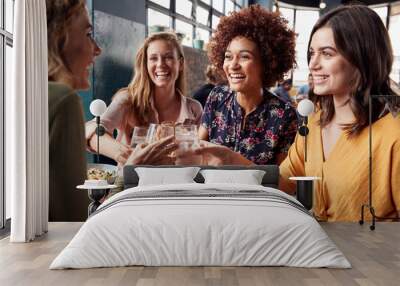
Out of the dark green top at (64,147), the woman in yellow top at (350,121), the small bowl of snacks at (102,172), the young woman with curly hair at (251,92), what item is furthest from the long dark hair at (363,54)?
the dark green top at (64,147)

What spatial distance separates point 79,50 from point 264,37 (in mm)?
2168

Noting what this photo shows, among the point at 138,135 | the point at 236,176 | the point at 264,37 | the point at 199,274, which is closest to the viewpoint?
the point at 199,274

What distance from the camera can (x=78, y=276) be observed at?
3.92m

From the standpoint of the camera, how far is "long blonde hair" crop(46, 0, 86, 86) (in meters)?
6.38

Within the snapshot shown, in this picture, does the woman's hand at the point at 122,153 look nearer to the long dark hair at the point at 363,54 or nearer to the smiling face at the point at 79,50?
the smiling face at the point at 79,50

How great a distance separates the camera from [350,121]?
6.34 m

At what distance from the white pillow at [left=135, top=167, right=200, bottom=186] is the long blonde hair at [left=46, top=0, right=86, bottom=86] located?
4.62 feet

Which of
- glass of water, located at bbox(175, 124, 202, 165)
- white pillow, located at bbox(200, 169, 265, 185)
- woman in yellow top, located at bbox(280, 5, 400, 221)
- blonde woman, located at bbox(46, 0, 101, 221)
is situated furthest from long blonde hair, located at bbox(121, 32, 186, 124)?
woman in yellow top, located at bbox(280, 5, 400, 221)

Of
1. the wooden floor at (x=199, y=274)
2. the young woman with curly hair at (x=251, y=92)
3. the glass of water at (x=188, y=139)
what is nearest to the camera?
the wooden floor at (x=199, y=274)

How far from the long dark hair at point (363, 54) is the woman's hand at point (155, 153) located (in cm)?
196

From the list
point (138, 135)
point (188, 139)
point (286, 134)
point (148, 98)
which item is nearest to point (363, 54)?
point (286, 134)

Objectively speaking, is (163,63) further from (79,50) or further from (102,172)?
(102,172)

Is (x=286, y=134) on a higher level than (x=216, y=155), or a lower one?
higher

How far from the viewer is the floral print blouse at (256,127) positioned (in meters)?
6.40
